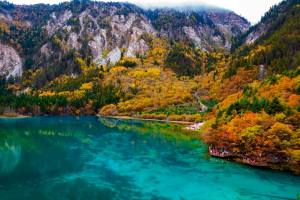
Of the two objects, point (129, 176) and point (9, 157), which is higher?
point (129, 176)

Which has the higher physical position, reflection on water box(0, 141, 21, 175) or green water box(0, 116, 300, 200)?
green water box(0, 116, 300, 200)

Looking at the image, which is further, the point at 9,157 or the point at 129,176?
the point at 9,157

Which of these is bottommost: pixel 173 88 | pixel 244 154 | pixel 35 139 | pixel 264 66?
pixel 35 139

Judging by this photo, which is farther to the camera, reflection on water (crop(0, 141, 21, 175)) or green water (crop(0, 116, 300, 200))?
reflection on water (crop(0, 141, 21, 175))

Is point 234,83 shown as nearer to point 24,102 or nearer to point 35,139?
point 35,139

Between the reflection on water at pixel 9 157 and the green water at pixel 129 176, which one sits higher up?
the green water at pixel 129 176

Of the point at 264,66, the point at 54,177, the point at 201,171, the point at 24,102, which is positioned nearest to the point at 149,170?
the point at 201,171

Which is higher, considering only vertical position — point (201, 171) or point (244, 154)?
point (244, 154)

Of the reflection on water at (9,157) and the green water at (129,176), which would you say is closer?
the green water at (129,176)
